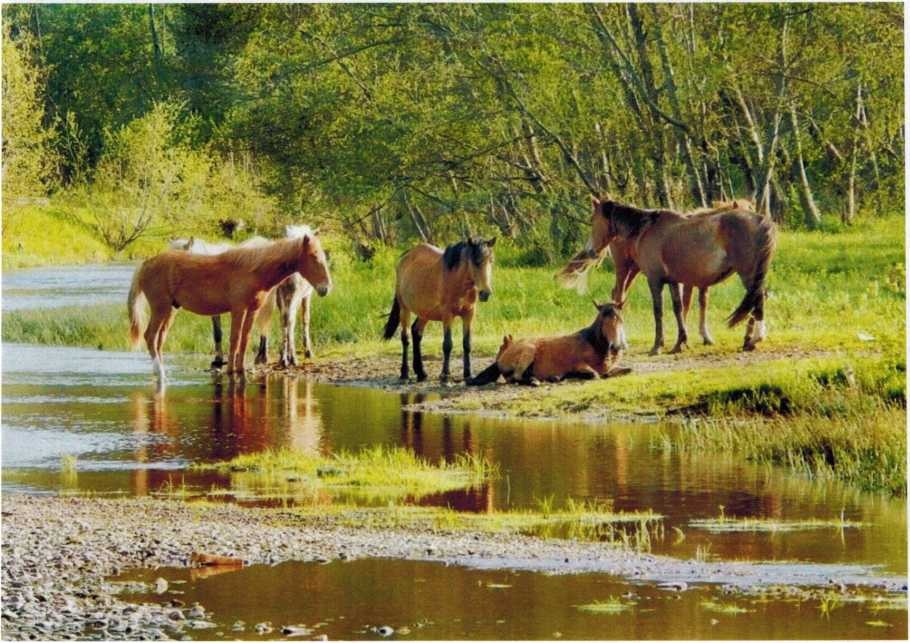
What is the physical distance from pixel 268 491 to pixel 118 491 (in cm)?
116

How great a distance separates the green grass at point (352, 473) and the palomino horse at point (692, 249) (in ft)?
24.4

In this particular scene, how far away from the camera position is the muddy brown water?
10.0m

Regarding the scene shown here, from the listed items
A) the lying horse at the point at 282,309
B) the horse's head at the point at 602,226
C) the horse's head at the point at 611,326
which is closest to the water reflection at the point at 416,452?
the lying horse at the point at 282,309

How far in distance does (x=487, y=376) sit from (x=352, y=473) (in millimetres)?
6284

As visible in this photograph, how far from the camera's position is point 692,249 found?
23.5m

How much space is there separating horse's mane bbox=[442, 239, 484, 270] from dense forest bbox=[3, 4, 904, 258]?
10.8m

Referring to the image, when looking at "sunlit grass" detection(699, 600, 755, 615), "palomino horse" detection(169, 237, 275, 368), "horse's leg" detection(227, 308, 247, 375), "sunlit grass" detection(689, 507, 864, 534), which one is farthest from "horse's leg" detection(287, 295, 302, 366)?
"sunlit grass" detection(699, 600, 755, 615)

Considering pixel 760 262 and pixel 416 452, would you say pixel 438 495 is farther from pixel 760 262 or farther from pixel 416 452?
pixel 760 262

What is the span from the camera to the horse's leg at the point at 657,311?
23219 millimetres

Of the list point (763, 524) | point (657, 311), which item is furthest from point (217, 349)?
point (763, 524)

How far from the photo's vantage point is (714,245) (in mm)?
23391

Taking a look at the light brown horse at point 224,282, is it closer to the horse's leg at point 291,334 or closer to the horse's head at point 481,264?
the horse's leg at point 291,334

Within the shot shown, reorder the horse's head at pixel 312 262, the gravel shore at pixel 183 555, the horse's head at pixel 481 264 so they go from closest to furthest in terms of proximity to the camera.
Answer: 1. the gravel shore at pixel 183 555
2. the horse's head at pixel 481 264
3. the horse's head at pixel 312 262

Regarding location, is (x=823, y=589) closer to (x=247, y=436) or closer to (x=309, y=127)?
(x=247, y=436)
